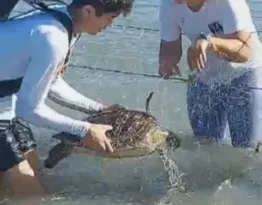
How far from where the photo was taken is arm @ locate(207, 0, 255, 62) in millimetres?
5172

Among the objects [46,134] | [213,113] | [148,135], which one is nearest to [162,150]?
[148,135]

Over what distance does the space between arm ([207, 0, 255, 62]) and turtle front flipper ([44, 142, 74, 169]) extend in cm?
107

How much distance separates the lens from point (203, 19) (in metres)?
5.33

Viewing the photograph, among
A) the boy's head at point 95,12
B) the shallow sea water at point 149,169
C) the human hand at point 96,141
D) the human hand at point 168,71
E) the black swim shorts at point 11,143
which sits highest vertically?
the boy's head at point 95,12

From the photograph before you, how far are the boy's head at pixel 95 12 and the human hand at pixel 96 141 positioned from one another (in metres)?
0.54

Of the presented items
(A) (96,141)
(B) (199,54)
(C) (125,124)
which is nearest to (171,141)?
(C) (125,124)

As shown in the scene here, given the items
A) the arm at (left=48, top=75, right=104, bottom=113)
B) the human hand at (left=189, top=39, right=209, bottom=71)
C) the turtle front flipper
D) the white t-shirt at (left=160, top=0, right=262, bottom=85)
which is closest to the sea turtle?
the turtle front flipper

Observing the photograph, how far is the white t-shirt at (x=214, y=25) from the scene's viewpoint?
520 cm

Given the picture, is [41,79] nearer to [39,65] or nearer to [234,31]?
[39,65]

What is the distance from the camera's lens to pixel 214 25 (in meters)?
5.32

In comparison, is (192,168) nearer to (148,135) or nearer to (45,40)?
(148,135)

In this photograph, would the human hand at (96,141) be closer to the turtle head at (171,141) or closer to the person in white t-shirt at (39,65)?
the person in white t-shirt at (39,65)

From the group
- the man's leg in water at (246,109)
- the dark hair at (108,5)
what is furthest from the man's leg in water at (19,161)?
the man's leg in water at (246,109)

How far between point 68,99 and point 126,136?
1.57 ft
